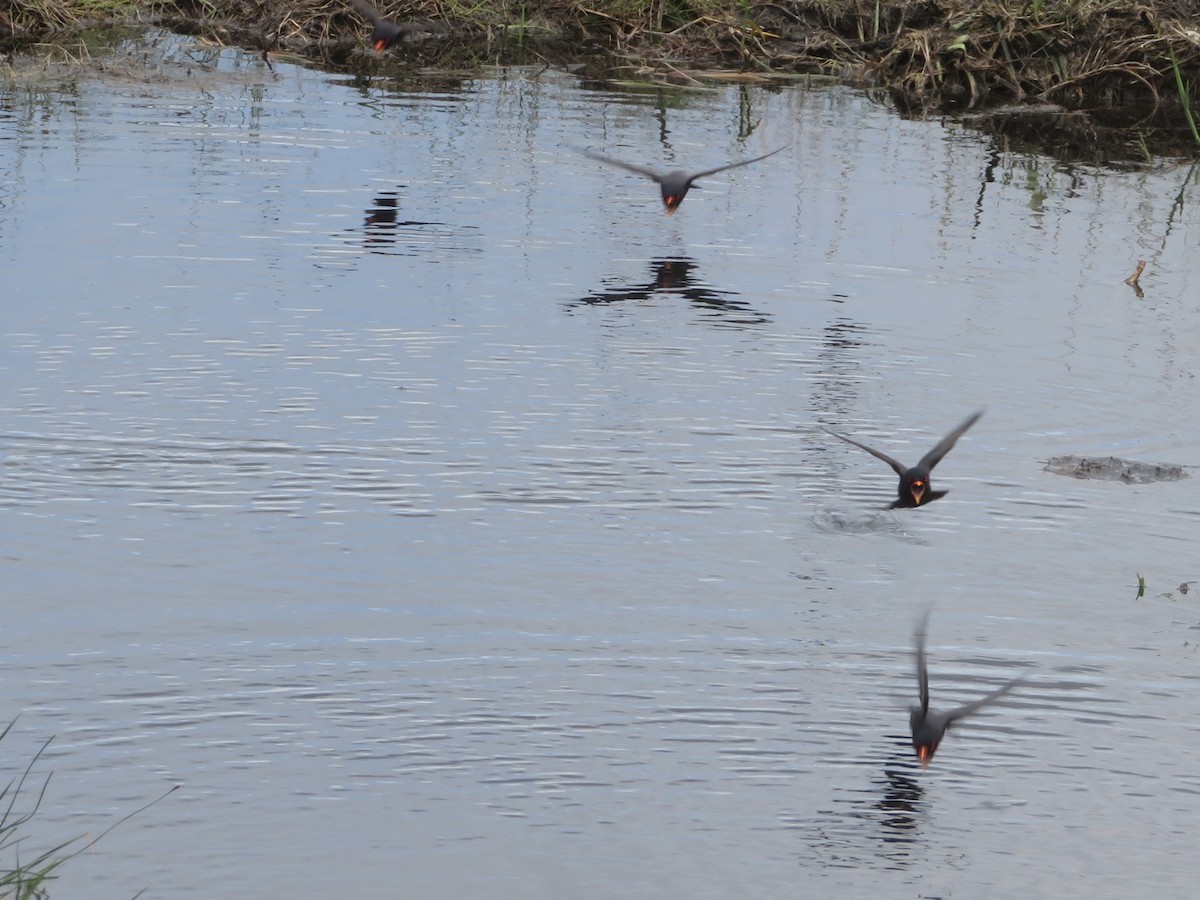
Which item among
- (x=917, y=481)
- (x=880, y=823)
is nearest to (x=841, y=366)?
(x=917, y=481)

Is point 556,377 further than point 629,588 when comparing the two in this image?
Yes

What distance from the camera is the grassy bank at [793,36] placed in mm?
14516

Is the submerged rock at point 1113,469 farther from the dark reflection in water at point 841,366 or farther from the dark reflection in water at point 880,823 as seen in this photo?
the dark reflection in water at point 880,823

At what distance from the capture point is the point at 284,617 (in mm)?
5180

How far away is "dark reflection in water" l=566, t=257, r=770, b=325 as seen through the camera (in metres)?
8.46

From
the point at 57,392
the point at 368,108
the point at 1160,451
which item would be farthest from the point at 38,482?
the point at 368,108

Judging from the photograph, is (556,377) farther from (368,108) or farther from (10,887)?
(368,108)

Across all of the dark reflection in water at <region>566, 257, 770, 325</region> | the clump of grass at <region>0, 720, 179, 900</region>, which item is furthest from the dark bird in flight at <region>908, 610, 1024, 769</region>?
the dark reflection in water at <region>566, 257, 770, 325</region>

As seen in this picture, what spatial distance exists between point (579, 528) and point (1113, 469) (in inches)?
81.7

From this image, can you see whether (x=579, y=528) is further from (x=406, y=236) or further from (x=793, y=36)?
(x=793, y=36)

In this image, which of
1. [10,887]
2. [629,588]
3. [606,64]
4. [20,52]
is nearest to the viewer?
[10,887]

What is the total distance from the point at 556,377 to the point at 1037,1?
Result: 849cm

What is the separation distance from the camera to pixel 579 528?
6.00m

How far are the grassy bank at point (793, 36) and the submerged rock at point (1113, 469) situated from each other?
768cm
